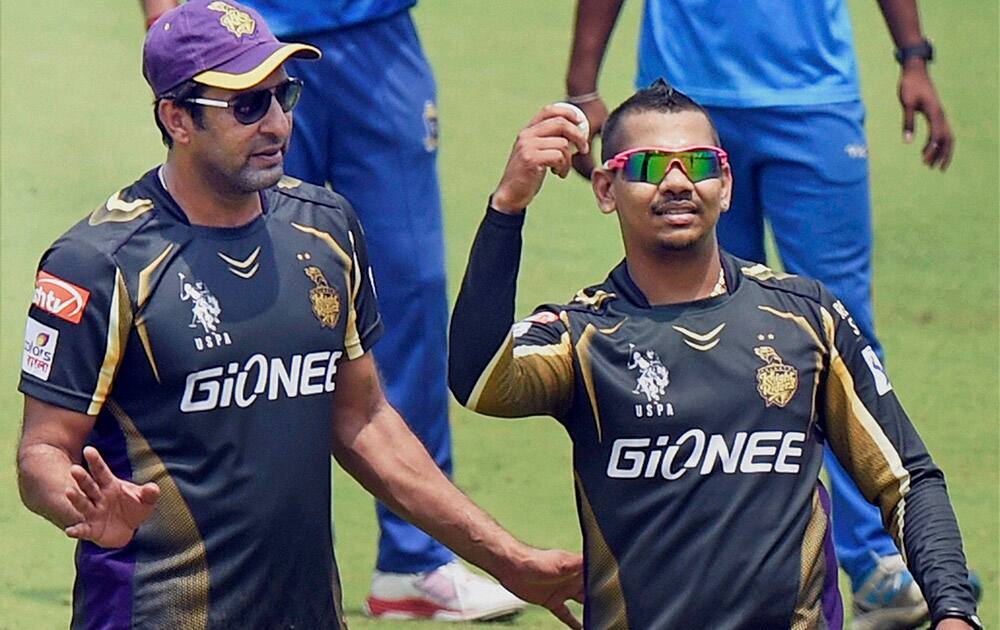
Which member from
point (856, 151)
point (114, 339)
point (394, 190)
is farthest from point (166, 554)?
point (856, 151)

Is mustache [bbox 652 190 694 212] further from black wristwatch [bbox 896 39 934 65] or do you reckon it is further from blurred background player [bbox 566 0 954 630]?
black wristwatch [bbox 896 39 934 65]

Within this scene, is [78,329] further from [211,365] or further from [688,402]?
[688,402]

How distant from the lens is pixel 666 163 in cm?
470

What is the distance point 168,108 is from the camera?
4840mm

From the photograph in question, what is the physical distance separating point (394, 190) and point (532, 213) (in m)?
3.87

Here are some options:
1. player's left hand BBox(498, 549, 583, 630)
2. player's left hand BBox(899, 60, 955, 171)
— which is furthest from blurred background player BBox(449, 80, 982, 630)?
player's left hand BBox(899, 60, 955, 171)

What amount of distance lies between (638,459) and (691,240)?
0.46 meters

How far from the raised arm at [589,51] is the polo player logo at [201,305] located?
1995mm

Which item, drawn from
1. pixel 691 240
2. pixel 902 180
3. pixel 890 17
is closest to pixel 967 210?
pixel 902 180

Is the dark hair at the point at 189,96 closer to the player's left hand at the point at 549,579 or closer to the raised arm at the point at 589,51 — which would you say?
the player's left hand at the point at 549,579

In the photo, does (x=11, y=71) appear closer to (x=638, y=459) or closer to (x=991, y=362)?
(x=991, y=362)

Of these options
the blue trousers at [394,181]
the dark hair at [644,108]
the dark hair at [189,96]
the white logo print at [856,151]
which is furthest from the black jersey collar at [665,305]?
the blue trousers at [394,181]

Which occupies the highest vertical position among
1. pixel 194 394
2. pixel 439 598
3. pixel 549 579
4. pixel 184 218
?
pixel 184 218

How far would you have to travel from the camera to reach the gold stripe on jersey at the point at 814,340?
4.65 m
